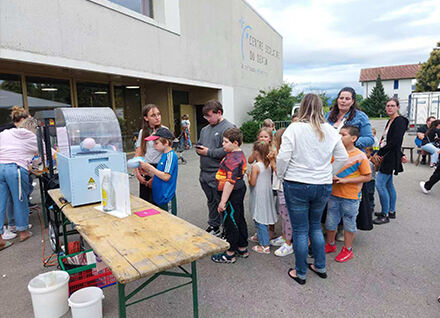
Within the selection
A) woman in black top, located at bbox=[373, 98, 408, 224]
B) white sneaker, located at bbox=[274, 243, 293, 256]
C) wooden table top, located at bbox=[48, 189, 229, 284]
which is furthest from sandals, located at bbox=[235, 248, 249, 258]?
woman in black top, located at bbox=[373, 98, 408, 224]

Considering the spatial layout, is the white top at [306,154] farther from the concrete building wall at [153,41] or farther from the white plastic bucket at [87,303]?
the concrete building wall at [153,41]

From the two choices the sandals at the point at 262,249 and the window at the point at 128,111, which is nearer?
the sandals at the point at 262,249

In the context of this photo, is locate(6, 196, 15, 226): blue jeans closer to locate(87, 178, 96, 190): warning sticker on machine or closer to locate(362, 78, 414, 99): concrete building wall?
locate(87, 178, 96, 190): warning sticker on machine

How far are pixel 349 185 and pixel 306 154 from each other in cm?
98

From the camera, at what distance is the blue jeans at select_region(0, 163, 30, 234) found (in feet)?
13.1

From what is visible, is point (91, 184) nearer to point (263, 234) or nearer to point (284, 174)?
point (284, 174)

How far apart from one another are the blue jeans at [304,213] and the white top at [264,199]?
24.6 inches

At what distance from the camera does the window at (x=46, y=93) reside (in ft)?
28.3

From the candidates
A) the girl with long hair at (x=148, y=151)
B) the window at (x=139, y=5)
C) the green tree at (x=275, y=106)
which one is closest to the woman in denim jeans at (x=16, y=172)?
the girl with long hair at (x=148, y=151)

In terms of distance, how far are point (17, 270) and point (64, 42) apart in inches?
231

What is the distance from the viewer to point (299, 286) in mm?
2859

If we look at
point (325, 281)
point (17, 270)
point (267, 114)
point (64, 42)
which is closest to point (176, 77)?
point (64, 42)

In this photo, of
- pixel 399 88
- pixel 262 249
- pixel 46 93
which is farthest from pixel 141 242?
pixel 399 88

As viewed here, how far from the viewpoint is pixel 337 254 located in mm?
3520
